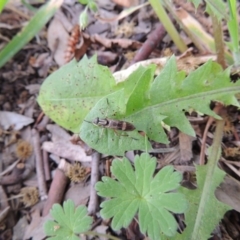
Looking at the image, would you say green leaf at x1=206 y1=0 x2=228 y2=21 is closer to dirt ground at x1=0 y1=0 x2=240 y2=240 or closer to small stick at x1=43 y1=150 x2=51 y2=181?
dirt ground at x1=0 y1=0 x2=240 y2=240

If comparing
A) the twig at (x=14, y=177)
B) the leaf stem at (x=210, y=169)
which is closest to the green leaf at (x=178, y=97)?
the leaf stem at (x=210, y=169)

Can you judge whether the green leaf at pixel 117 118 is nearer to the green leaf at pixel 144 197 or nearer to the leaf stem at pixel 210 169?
the green leaf at pixel 144 197

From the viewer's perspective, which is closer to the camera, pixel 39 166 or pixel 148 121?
pixel 148 121

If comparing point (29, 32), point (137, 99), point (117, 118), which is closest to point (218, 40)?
point (137, 99)

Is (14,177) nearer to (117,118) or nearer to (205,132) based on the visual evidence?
(117,118)

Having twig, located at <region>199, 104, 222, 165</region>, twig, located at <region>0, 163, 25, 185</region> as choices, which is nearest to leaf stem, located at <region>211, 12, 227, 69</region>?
twig, located at <region>199, 104, 222, 165</region>

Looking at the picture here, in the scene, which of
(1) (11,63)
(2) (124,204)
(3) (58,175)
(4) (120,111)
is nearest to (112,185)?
(2) (124,204)

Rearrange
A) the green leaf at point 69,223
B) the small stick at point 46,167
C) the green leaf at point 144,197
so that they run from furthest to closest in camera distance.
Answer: the small stick at point 46,167 < the green leaf at point 69,223 < the green leaf at point 144,197
